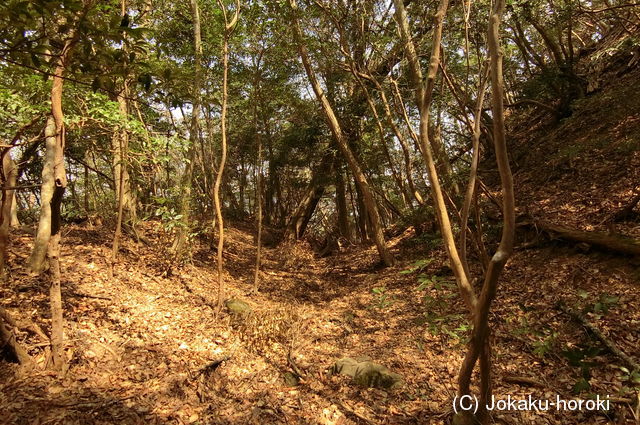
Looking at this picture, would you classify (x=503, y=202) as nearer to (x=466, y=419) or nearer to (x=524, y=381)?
(x=466, y=419)

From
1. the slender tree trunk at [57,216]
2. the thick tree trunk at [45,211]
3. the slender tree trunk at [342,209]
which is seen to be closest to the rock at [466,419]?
the slender tree trunk at [57,216]

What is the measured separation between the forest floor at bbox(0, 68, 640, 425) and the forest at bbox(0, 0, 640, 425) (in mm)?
40

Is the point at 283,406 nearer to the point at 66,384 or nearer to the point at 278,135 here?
the point at 66,384

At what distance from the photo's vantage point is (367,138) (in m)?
12.1

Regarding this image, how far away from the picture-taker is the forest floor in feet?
12.2

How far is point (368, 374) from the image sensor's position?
15.5 feet

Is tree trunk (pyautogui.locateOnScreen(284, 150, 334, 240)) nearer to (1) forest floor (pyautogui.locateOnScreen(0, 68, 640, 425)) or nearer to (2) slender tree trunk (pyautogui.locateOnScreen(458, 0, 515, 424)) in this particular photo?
(1) forest floor (pyautogui.locateOnScreen(0, 68, 640, 425))

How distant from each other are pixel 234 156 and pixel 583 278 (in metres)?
19.5

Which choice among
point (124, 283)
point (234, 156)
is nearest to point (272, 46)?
point (124, 283)

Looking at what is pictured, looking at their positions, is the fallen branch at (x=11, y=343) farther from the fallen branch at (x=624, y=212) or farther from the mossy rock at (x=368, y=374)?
the fallen branch at (x=624, y=212)

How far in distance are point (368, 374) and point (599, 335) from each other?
2.97 m

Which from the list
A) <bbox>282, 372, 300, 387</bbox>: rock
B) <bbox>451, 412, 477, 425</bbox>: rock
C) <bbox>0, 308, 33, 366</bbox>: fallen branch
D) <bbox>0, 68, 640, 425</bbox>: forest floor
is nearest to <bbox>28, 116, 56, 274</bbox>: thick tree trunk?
<bbox>0, 68, 640, 425</bbox>: forest floor

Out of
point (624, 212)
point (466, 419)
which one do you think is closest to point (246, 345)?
point (466, 419)

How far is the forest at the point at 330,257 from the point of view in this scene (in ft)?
9.93
